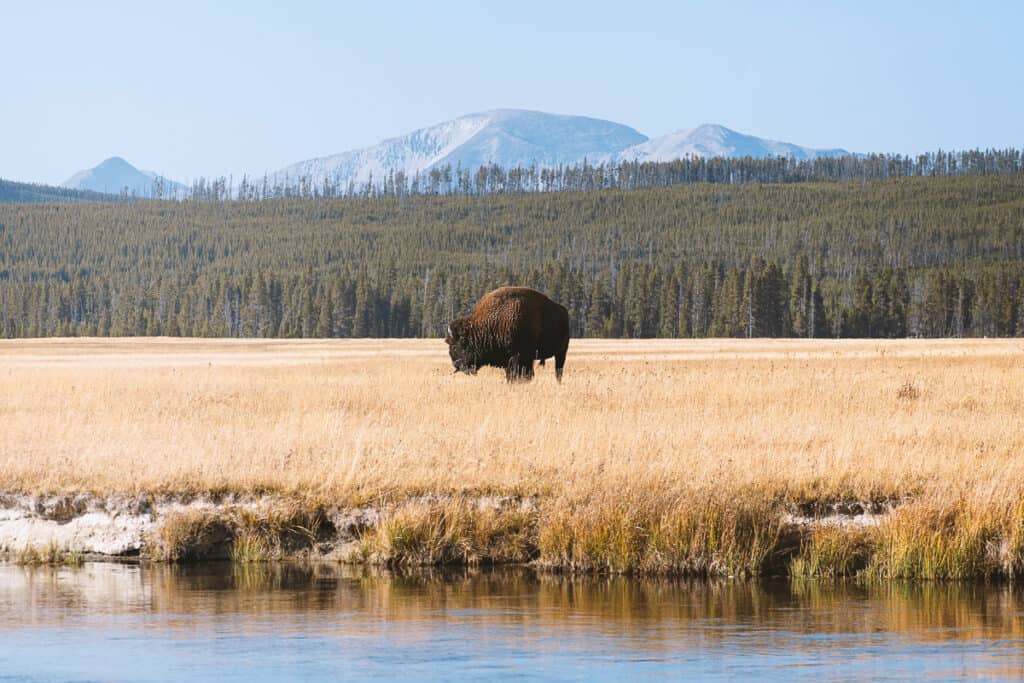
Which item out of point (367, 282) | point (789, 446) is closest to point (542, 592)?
point (789, 446)

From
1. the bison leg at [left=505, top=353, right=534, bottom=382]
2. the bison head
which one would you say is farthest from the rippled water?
the bison head

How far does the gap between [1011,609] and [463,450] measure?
7113mm

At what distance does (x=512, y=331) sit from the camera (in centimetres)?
A: 2694

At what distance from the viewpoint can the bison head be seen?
1091 inches

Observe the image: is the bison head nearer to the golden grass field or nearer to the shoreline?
the golden grass field

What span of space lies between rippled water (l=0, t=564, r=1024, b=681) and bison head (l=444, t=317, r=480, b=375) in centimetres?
1505

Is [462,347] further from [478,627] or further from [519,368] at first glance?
[478,627]

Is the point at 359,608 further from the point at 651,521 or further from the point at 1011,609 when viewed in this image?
the point at 1011,609

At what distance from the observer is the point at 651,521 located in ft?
41.0

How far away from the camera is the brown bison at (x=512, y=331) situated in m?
26.9

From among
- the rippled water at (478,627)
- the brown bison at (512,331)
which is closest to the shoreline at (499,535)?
the rippled water at (478,627)

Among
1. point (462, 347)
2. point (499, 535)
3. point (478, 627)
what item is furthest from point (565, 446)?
point (462, 347)

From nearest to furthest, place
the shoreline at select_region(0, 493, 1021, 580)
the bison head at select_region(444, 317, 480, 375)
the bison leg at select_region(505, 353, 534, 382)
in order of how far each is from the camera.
Result: the shoreline at select_region(0, 493, 1021, 580)
the bison leg at select_region(505, 353, 534, 382)
the bison head at select_region(444, 317, 480, 375)

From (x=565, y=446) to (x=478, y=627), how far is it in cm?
605
